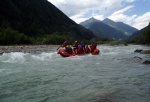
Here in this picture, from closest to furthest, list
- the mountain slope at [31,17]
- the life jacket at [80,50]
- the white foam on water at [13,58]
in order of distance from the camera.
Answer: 1. the white foam on water at [13,58]
2. the life jacket at [80,50]
3. the mountain slope at [31,17]

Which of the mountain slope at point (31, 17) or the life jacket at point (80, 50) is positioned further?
the mountain slope at point (31, 17)

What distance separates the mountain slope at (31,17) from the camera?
14062cm

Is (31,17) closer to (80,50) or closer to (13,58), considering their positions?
(80,50)

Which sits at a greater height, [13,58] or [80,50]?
[80,50]

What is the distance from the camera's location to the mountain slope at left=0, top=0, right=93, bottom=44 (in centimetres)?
14062

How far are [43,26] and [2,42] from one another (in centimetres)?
9826

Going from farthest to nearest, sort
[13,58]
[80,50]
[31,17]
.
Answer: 1. [31,17]
2. [80,50]
3. [13,58]

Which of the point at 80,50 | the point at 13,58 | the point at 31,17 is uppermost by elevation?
the point at 31,17

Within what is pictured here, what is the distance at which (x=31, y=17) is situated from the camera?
164 meters

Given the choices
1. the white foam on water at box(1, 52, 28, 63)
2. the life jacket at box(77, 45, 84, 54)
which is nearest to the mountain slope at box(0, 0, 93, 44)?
the life jacket at box(77, 45, 84, 54)

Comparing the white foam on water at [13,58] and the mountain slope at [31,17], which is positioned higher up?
the mountain slope at [31,17]

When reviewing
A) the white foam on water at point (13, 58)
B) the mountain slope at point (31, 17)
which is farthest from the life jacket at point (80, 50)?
the mountain slope at point (31, 17)

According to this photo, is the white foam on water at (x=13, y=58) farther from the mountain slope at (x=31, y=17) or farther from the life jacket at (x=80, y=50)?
the mountain slope at (x=31, y=17)

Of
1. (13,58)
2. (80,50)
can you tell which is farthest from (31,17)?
(13,58)
